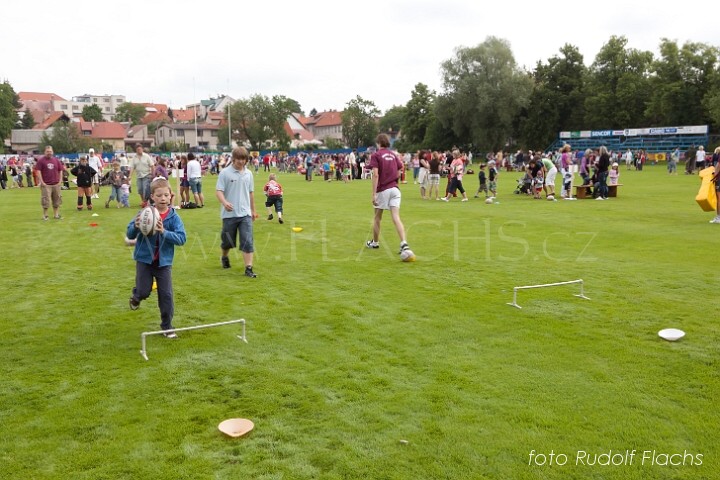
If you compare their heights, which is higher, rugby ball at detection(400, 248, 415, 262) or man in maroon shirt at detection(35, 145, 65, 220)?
man in maroon shirt at detection(35, 145, 65, 220)

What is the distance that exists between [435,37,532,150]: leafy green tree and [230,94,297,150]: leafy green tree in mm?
43755

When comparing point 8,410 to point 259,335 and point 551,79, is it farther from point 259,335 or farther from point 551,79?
point 551,79

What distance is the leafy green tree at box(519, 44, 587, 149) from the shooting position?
234ft

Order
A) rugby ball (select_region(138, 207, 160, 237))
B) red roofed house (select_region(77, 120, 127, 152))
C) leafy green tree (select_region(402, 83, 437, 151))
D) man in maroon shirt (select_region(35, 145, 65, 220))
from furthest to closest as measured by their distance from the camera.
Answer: red roofed house (select_region(77, 120, 127, 152))
leafy green tree (select_region(402, 83, 437, 151))
man in maroon shirt (select_region(35, 145, 65, 220))
rugby ball (select_region(138, 207, 160, 237))

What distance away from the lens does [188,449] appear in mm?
3975

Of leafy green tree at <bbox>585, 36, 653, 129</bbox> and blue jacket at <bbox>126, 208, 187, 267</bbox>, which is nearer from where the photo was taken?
blue jacket at <bbox>126, 208, 187, 267</bbox>

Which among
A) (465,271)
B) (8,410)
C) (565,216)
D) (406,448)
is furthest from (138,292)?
(565,216)

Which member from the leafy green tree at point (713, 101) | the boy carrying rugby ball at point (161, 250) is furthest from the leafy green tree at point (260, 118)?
the boy carrying rugby ball at point (161, 250)

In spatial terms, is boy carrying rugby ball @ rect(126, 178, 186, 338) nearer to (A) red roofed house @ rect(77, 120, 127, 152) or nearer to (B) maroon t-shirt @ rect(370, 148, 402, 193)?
(B) maroon t-shirt @ rect(370, 148, 402, 193)

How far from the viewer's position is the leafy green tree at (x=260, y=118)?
106m

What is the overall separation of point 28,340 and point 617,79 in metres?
75.2

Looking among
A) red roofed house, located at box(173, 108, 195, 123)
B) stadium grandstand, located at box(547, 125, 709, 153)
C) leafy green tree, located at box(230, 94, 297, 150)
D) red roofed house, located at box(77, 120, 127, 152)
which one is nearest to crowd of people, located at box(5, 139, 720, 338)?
stadium grandstand, located at box(547, 125, 709, 153)

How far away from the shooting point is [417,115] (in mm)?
87938

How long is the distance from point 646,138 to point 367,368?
6234cm
